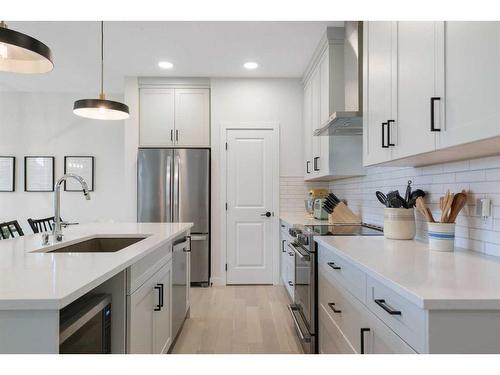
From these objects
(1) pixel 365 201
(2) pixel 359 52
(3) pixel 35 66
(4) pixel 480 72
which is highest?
(2) pixel 359 52

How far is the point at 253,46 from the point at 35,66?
2.21 metres

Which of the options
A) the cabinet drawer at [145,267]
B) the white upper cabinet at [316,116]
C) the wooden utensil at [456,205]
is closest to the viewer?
the cabinet drawer at [145,267]

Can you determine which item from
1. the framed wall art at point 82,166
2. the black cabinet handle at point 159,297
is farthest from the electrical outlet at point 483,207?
the framed wall art at point 82,166

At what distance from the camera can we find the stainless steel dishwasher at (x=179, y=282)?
2412mm

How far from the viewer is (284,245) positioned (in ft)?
12.8

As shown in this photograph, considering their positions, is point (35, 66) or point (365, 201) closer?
point (35, 66)

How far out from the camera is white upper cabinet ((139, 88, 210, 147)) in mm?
4230

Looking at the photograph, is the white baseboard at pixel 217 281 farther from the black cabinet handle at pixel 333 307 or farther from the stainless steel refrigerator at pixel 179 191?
the black cabinet handle at pixel 333 307

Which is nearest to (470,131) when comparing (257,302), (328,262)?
(328,262)

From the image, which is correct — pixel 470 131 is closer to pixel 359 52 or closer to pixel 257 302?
pixel 359 52

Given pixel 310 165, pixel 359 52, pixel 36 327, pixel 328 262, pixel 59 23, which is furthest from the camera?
pixel 310 165

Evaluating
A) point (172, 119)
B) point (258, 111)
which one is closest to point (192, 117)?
point (172, 119)

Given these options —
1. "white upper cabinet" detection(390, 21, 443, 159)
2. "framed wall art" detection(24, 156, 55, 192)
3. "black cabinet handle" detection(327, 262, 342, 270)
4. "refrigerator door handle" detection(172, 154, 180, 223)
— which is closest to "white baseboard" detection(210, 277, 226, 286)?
"refrigerator door handle" detection(172, 154, 180, 223)

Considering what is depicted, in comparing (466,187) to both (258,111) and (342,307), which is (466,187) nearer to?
(342,307)
